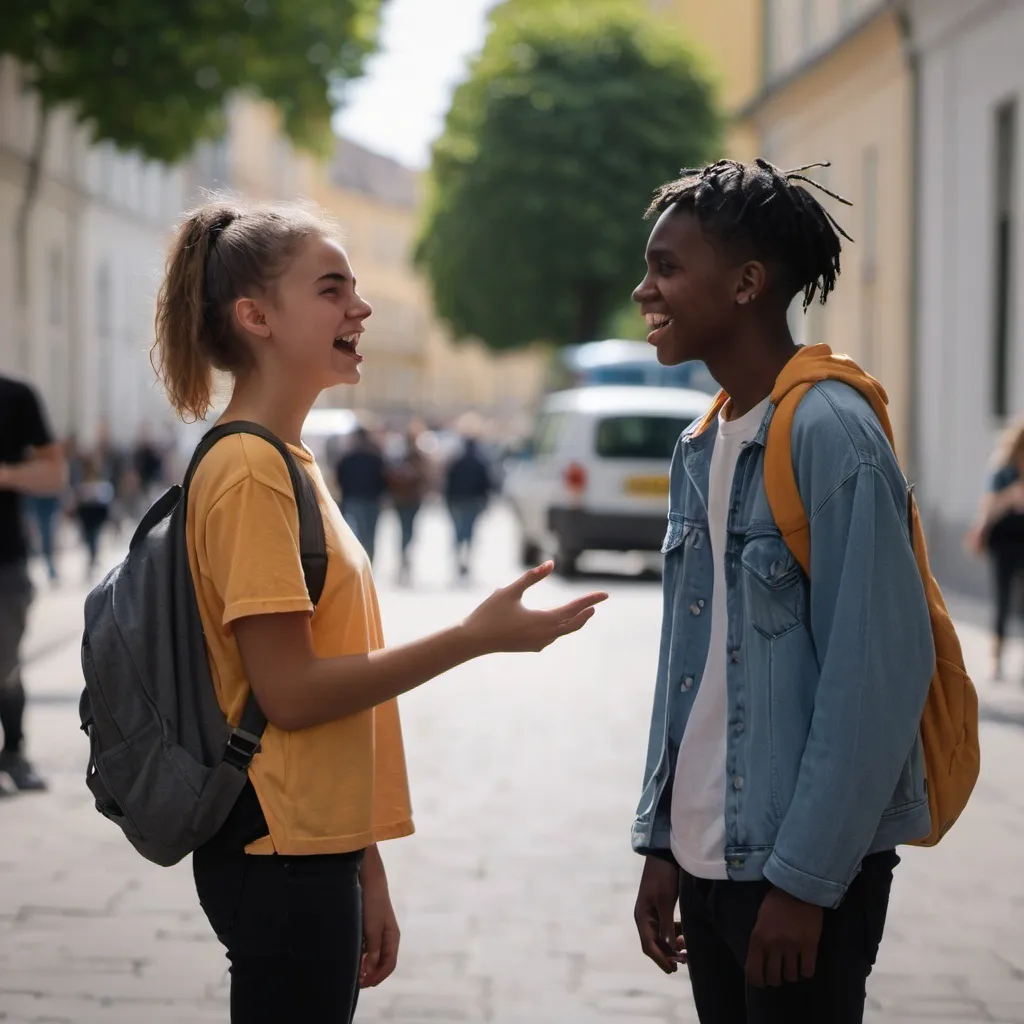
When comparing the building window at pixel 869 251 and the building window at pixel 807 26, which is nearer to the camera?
the building window at pixel 869 251

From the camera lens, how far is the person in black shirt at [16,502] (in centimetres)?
722

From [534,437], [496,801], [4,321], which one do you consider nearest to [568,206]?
[4,321]

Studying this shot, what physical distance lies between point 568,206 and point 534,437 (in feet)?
72.3

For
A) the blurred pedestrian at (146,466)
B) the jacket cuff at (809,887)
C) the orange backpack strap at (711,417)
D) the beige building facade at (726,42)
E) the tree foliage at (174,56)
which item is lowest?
the blurred pedestrian at (146,466)

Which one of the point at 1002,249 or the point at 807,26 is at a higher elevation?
the point at 807,26

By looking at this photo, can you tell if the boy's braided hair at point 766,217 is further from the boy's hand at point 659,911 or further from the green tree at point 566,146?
the green tree at point 566,146

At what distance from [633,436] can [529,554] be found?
11.9 feet

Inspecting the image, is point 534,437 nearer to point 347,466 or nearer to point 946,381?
point 347,466

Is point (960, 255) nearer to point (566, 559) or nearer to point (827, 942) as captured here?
point (566, 559)

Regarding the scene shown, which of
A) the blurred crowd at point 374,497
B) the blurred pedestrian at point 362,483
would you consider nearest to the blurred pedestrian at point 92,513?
the blurred crowd at point 374,497

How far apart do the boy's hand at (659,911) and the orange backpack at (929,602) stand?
Answer: 390 millimetres

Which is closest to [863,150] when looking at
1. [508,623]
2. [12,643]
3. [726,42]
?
[12,643]

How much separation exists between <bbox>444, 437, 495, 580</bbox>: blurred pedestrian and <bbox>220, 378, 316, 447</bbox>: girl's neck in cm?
1778

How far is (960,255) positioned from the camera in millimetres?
19344
